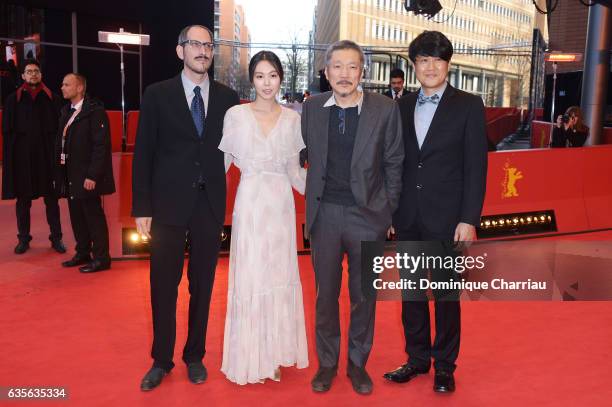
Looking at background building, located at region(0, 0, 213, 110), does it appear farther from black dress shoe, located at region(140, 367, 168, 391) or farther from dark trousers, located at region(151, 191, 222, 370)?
black dress shoe, located at region(140, 367, 168, 391)

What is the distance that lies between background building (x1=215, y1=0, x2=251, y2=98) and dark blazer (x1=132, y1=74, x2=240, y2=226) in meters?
31.3

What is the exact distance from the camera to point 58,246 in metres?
6.83

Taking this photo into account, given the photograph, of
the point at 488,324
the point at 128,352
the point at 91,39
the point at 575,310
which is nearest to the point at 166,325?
the point at 128,352

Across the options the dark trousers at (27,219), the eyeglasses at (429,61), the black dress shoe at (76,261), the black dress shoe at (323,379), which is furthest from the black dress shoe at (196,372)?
the dark trousers at (27,219)

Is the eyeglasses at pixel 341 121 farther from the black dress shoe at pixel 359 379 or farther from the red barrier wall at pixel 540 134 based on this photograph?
the red barrier wall at pixel 540 134

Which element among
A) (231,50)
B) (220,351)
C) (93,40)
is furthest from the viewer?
(231,50)

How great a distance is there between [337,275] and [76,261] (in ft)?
12.3

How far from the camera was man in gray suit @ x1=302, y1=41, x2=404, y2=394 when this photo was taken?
3332 mm

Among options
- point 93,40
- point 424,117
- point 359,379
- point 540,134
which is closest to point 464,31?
point 540,134

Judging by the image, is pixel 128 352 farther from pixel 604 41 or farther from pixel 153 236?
pixel 604 41

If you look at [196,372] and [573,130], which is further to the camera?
[573,130]

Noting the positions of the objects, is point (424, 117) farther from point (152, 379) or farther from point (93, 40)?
point (93, 40)

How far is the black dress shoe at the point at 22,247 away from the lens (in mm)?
6746

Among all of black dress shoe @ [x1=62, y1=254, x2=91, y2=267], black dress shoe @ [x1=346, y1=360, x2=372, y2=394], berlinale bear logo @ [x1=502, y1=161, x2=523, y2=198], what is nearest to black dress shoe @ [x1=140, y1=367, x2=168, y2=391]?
black dress shoe @ [x1=346, y1=360, x2=372, y2=394]
